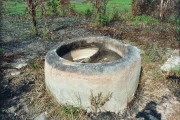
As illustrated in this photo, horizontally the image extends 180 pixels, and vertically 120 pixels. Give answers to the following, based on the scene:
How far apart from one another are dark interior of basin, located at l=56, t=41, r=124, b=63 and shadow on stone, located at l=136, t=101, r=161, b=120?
1.30m

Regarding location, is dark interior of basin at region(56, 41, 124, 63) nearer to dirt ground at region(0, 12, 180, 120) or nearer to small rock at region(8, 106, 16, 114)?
dirt ground at region(0, 12, 180, 120)

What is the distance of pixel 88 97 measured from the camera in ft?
12.4

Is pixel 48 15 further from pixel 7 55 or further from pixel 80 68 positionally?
pixel 80 68

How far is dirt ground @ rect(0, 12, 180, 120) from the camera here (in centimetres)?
411

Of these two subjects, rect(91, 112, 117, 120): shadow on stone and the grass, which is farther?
the grass

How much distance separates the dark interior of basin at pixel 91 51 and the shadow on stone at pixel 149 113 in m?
1.30

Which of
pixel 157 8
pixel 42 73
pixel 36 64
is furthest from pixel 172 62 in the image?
pixel 157 8

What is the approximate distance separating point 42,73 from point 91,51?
122 cm

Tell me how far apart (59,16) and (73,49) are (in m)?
5.62

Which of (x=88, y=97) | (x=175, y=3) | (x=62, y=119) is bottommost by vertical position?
(x=62, y=119)

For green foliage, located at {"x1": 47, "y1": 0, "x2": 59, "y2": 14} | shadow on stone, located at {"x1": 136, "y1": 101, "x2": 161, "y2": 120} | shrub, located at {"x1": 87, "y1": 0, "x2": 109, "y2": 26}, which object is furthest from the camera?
green foliage, located at {"x1": 47, "y1": 0, "x2": 59, "y2": 14}

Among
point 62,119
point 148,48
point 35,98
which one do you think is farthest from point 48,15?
point 62,119

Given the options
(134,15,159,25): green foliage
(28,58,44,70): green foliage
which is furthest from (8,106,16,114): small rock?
(134,15,159,25): green foliage

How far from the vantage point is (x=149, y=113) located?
4.10 meters
